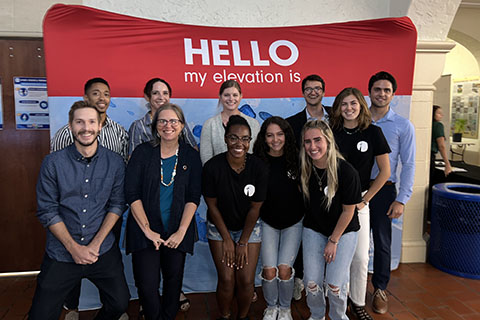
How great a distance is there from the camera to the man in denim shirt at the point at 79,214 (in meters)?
2.14

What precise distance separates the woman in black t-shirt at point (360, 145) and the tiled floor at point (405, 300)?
616 millimetres

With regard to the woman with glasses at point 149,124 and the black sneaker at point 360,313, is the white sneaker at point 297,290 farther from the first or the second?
the woman with glasses at point 149,124

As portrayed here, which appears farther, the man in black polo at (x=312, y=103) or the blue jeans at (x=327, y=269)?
the man in black polo at (x=312, y=103)

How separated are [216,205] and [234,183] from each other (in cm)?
20

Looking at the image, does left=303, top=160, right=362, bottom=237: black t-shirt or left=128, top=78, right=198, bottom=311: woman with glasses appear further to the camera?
left=128, top=78, right=198, bottom=311: woman with glasses

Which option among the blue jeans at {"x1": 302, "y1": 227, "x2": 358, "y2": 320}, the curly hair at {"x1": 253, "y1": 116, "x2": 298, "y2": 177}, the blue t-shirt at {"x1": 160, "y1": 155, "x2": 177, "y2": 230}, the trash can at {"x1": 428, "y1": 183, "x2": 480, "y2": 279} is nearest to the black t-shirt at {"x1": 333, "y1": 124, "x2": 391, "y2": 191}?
the curly hair at {"x1": 253, "y1": 116, "x2": 298, "y2": 177}

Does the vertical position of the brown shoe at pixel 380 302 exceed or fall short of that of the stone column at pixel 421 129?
it falls short

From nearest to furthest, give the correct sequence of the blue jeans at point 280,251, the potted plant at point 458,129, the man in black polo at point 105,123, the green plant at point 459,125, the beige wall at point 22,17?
1. the blue jeans at point 280,251
2. the man in black polo at point 105,123
3. the beige wall at point 22,17
4. the potted plant at point 458,129
5. the green plant at point 459,125

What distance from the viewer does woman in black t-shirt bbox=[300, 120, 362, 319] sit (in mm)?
2340

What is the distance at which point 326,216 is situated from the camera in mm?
2426

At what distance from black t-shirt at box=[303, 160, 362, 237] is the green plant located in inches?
367

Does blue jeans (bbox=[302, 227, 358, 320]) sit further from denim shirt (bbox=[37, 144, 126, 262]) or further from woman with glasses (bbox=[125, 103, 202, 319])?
denim shirt (bbox=[37, 144, 126, 262])

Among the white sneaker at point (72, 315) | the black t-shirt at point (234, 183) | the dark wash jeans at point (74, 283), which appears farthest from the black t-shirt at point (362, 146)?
the white sneaker at point (72, 315)

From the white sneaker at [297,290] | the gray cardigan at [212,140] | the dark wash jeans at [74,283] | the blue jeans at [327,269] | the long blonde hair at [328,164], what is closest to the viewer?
the dark wash jeans at [74,283]
